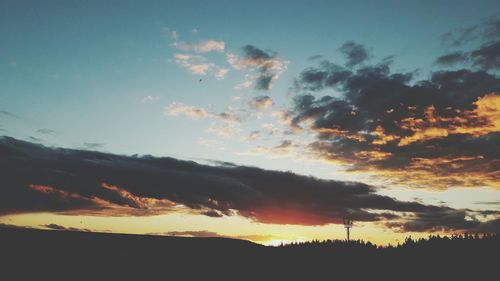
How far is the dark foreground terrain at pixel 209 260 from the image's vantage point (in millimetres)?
33250

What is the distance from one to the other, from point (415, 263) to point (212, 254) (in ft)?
93.0

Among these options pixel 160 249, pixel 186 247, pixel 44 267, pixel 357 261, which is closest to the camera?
pixel 44 267

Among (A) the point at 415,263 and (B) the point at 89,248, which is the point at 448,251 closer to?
(A) the point at 415,263

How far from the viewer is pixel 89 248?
38094 mm

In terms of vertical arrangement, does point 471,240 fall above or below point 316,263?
above

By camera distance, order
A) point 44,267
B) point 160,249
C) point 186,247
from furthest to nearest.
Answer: point 186,247 → point 160,249 → point 44,267

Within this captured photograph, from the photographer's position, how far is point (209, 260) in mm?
44062

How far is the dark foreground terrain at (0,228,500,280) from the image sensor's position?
109 feet

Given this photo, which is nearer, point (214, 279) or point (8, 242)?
point (8, 242)

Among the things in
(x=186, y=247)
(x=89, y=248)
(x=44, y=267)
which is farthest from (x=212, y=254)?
(x=44, y=267)

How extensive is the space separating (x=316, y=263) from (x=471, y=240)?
24.7m

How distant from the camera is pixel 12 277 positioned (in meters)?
29.7

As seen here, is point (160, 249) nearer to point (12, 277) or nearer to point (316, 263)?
point (12, 277)

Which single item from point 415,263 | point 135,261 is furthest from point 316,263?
point 135,261
